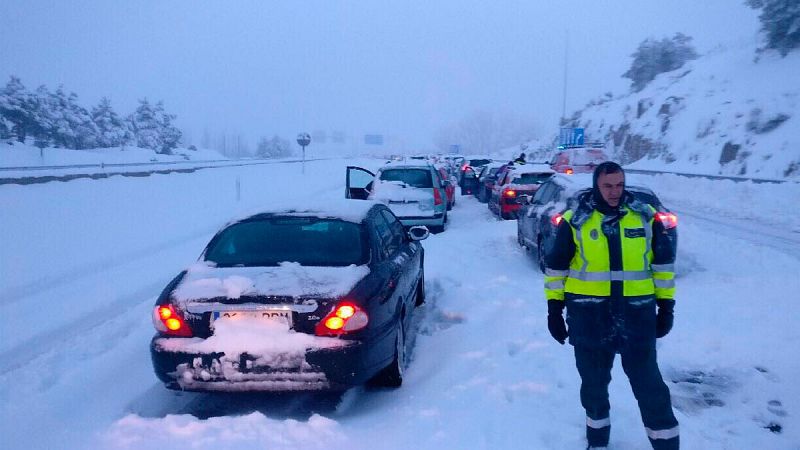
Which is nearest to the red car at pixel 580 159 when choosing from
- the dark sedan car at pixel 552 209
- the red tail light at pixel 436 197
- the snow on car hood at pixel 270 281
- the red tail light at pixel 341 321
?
the red tail light at pixel 436 197

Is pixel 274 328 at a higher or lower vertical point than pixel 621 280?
lower

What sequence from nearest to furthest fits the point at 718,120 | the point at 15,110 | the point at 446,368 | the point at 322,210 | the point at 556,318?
the point at 556,318, the point at 446,368, the point at 322,210, the point at 718,120, the point at 15,110

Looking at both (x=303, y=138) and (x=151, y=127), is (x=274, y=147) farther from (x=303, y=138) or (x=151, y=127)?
(x=303, y=138)

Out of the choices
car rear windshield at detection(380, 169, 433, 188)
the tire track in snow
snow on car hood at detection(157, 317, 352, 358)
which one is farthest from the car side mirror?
car rear windshield at detection(380, 169, 433, 188)

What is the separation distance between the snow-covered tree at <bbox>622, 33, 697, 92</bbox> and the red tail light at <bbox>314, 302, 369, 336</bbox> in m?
66.9

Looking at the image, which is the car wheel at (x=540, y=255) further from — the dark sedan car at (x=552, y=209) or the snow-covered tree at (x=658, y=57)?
the snow-covered tree at (x=658, y=57)

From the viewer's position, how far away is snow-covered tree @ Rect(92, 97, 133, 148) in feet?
231

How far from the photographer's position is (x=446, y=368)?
5258 mm

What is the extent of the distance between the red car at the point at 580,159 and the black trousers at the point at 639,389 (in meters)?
15.7

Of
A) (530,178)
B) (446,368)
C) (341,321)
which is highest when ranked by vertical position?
(530,178)

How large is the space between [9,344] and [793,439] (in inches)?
274

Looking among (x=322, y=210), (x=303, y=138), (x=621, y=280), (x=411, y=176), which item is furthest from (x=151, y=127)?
(x=621, y=280)

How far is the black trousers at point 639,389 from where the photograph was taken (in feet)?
10.9

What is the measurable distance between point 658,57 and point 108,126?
61.2 m
